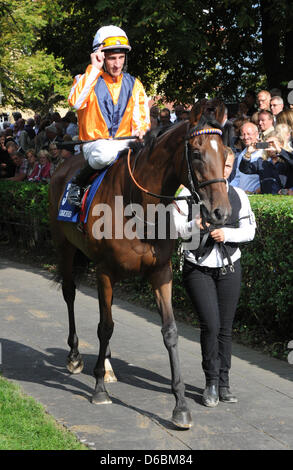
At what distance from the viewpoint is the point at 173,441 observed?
15.9 ft

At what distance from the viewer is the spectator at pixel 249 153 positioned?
30.7 feet

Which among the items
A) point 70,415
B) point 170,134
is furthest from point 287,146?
point 70,415

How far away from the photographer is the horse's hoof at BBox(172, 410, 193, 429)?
505 cm

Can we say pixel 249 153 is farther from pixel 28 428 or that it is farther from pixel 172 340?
pixel 28 428

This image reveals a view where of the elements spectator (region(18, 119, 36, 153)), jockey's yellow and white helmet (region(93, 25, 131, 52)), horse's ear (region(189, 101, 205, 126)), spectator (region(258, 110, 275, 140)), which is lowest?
horse's ear (region(189, 101, 205, 126))

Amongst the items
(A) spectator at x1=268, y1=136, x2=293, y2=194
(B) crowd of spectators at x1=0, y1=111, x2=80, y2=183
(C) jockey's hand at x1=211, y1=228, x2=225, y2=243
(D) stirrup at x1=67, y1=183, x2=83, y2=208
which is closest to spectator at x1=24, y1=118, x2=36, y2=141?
(B) crowd of spectators at x1=0, y1=111, x2=80, y2=183

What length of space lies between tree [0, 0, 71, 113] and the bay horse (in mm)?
13975

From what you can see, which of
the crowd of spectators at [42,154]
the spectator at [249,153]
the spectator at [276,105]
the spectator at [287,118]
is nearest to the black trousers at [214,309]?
the spectator at [249,153]

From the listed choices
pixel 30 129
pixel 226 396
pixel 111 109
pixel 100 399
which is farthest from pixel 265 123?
pixel 30 129

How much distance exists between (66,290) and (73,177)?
4.17ft

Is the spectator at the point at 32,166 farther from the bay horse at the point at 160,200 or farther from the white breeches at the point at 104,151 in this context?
the white breeches at the point at 104,151

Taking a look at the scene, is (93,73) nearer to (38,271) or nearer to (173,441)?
(173,441)

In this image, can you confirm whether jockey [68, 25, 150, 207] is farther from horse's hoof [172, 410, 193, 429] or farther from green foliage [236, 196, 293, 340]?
horse's hoof [172, 410, 193, 429]

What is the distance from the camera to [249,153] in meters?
9.34
